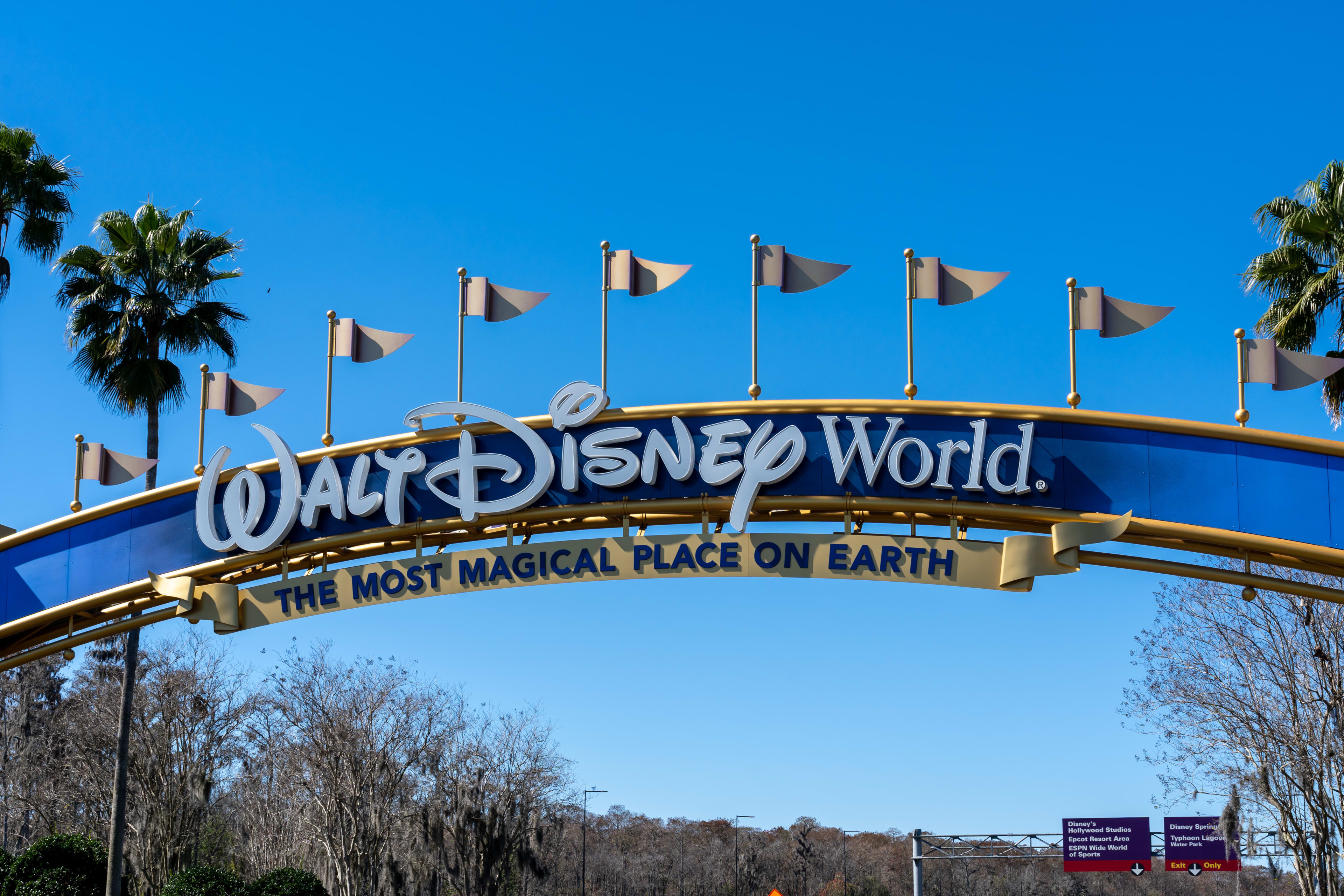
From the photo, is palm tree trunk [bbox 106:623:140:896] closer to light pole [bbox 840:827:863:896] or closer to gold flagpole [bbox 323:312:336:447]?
gold flagpole [bbox 323:312:336:447]

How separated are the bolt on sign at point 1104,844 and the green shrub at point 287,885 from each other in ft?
88.6

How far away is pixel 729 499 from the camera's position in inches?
573

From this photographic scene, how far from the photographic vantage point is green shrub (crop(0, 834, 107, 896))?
1055 inches

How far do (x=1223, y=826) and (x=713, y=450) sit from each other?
95.7ft

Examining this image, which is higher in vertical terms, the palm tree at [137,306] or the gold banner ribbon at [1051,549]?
the palm tree at [137,306]

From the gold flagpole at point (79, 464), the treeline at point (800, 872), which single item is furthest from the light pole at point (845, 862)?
the gold flagpole at point (79, 464)

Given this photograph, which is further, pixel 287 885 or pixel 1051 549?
pixel 287 885

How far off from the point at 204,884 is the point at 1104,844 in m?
31.0

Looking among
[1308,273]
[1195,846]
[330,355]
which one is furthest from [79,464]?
[1195,846]

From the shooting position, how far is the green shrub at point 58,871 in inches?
1055

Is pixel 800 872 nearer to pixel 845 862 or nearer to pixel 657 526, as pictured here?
pixel 845 862

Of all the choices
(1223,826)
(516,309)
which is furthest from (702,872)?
(516,309)

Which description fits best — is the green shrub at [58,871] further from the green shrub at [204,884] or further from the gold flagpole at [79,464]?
the gold flagpole at [79,464]

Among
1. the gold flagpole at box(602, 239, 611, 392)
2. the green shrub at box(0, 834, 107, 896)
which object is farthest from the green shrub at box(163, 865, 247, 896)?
the gold flagpole at box(602, 239, 611, 392)
